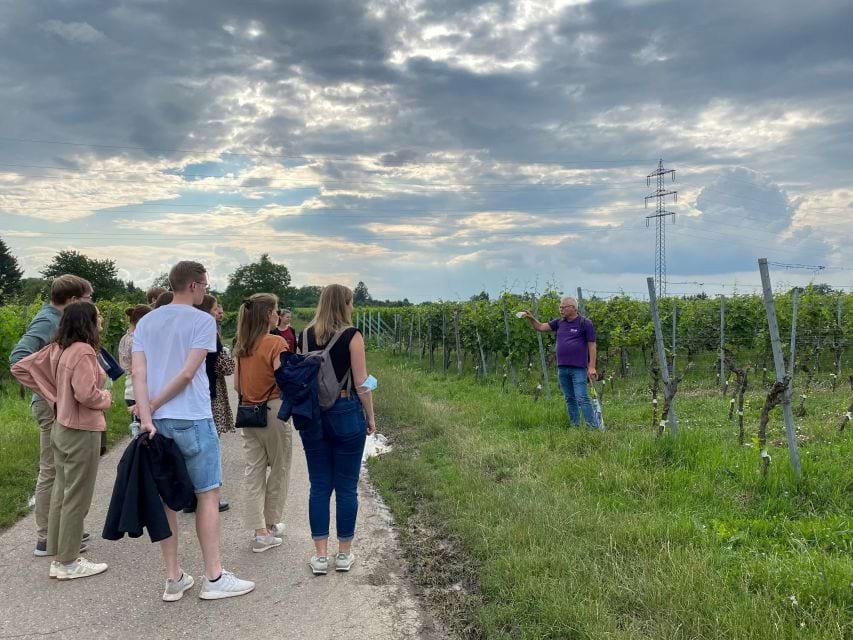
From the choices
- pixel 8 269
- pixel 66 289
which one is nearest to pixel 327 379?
pixel 66 289

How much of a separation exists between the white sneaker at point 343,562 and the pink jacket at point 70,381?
1.75 meters

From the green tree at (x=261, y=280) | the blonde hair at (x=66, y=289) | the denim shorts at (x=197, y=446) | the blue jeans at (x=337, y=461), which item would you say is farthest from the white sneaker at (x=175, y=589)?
the green tree at (x=261, y=280)

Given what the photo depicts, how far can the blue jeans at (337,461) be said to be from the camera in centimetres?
378

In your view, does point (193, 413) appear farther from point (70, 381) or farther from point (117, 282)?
point (117, 282)

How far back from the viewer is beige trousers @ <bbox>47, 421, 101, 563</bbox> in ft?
12.5

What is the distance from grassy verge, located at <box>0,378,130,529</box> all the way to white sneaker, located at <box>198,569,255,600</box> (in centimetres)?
236

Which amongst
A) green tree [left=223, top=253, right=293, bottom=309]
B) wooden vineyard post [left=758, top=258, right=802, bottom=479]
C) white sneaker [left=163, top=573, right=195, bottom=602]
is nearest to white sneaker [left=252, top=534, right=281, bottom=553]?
white sneaker [left=163, top=573, right=195, bottom=602]

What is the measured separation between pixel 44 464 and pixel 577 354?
5.49 metres

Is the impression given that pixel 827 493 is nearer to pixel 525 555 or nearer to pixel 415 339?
pixel 525 555

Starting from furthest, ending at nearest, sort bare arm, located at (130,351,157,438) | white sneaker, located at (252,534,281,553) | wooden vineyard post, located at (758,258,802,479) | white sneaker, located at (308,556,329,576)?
wooden vineyard post, located at (758,258,802,479) < white sneaker, located at (252,534,281,553) < white sneaker, located at (308,556,329,576) < bare arm, located at (130,351,157,438)

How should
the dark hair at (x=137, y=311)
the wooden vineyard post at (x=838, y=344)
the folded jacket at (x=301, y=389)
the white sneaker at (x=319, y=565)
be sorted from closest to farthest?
the folded jacket at (x=301, y=389), the white sneaker at (x=319, y=565), the dark hair at (x=137, y=311), the wooden vineyard post at (x=838, y=344)

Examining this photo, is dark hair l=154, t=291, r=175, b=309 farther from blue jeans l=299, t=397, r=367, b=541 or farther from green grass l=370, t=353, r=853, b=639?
green grass l=370, t=353, r=853, b=639

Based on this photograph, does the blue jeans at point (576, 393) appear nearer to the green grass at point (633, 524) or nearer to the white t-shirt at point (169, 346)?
the green grass at point (633, 524)

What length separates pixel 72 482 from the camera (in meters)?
3.84
